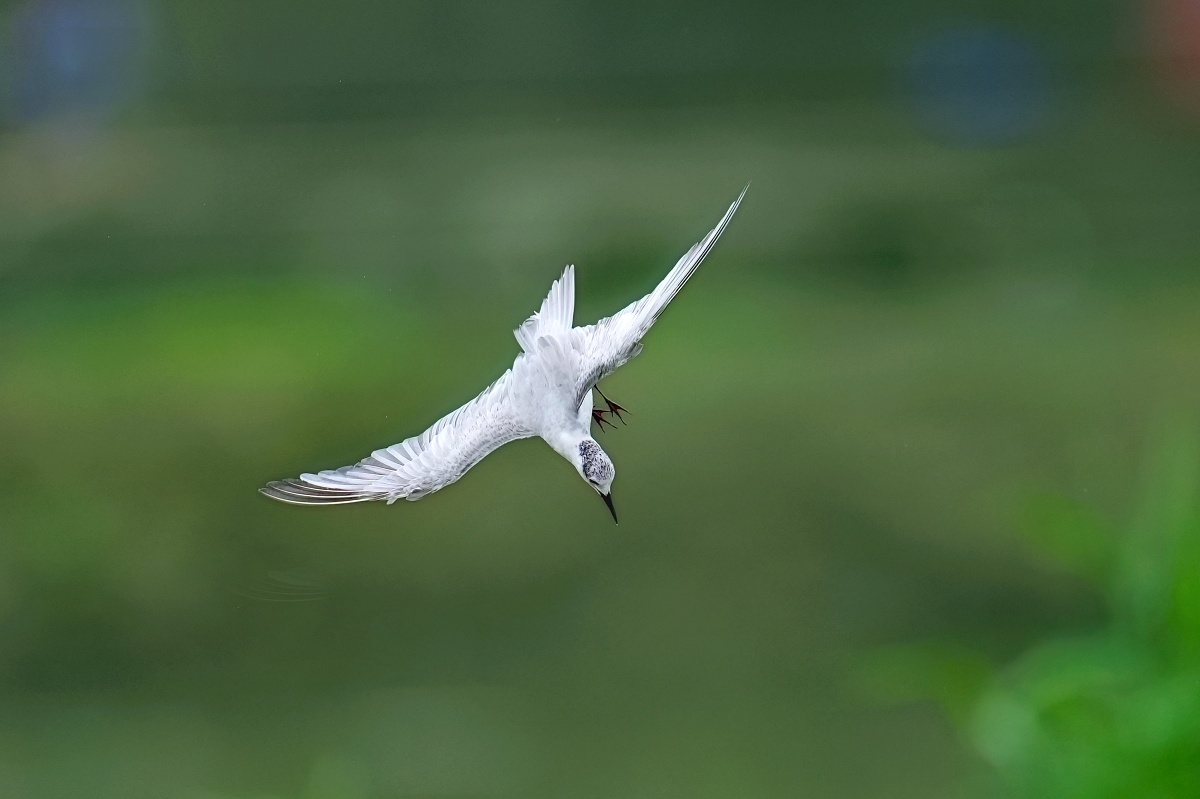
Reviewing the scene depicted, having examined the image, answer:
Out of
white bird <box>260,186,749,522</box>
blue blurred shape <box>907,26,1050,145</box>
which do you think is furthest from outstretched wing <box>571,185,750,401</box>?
blue blurred shape <box>907,26,1050,145</box>

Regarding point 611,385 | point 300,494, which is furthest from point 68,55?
point 300,494

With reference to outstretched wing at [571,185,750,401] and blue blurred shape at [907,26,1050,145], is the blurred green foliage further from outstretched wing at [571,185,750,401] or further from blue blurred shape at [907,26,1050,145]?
blue blurred shape at [907,26,1050,145]

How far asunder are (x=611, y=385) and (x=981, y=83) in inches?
28.6

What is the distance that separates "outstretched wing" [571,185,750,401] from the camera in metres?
0.42

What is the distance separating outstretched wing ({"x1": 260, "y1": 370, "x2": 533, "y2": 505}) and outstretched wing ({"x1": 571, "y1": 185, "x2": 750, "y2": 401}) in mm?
38

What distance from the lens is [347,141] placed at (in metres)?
1.52

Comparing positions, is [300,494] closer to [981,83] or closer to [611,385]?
[611,385]

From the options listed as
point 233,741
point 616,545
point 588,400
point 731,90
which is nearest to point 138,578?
point 233,741

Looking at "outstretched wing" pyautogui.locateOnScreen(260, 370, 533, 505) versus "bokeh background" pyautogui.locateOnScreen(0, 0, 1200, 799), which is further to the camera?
"bokeh background" pyautogui.locateOnScreen(0, 0, 1200, 799)

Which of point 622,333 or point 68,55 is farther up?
point 68,55

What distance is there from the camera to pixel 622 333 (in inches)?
16.9

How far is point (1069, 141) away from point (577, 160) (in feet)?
2.06

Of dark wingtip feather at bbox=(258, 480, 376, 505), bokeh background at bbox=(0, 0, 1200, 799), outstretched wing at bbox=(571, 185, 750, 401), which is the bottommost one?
dark wingtip feather at bbox=(258, 480, 376, 505)

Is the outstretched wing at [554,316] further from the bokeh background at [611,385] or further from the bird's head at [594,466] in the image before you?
the bokeh background at [611,385]
